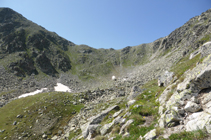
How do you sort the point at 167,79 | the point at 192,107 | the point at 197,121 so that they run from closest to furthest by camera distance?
1. the point at 197,121
2. the point at 192,107
3. the point at 167,79

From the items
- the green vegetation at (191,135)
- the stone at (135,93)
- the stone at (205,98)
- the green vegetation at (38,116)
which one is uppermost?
the stone at (205,98)

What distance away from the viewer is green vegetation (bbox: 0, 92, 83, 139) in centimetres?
3381

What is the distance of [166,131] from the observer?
28.9 ft

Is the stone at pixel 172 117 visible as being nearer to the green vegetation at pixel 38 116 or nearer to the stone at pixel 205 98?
the stone at pixel 205 98

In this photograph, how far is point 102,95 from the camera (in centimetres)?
5303

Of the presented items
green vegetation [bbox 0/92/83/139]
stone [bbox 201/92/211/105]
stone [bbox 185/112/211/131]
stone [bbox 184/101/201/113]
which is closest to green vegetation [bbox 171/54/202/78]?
stone [bbox 201/92/211/105]

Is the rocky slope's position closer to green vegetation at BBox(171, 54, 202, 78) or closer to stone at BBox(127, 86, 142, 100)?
green vegetation at BBox(171, 54, 202, 78)

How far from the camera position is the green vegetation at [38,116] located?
111 feet

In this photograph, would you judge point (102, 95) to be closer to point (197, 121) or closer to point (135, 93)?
point (135, 93)

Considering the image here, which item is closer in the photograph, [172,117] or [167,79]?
[172,117]

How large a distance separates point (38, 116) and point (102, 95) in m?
27.4

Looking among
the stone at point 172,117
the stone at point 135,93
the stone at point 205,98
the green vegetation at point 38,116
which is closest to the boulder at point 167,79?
the stone at point 135,93

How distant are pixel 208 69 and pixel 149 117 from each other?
7879 millimetres

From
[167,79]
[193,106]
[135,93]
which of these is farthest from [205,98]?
[135,93]
